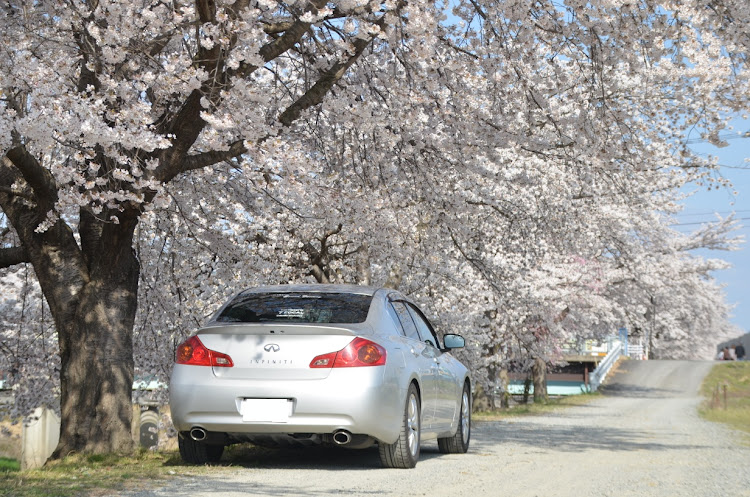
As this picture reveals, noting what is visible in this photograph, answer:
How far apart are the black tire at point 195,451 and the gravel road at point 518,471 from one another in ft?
1.16

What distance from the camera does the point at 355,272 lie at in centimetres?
1884

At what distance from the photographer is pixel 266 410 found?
7172 millimetres

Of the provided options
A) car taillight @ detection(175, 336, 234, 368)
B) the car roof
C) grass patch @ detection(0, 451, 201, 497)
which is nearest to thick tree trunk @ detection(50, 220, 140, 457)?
grass patch @ detection(0, 451, 201, 497)

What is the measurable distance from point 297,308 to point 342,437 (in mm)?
1186

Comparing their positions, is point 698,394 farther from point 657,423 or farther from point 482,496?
point 482,496

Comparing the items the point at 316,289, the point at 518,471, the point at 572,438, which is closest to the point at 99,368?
the point at 316,289

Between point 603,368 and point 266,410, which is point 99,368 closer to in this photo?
point 266,410

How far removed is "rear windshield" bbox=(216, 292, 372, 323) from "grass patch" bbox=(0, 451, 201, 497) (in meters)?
1.32

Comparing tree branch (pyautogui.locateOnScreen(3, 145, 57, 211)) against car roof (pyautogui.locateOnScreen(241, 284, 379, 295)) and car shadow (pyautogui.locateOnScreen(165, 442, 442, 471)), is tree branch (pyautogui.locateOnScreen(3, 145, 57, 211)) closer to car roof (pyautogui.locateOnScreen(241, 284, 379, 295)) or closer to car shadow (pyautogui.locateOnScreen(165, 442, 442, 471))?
car roof (pyautogui.locateOnScreen(241, 284, 379, 295))

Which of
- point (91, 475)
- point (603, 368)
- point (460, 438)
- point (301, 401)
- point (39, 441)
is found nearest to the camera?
point (91, 475)

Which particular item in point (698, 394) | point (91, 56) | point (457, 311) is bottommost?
point (698, 394)

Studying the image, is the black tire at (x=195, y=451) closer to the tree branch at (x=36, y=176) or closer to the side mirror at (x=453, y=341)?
the side mirror at (x=453, y=341)

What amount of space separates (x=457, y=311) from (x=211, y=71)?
1317cm

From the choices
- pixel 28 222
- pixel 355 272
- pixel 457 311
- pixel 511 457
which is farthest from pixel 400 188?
pixel 457 311
